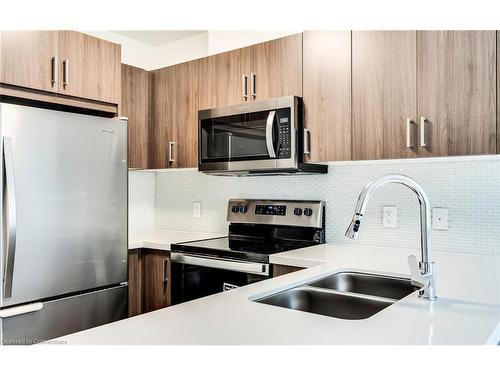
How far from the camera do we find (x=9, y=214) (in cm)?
189

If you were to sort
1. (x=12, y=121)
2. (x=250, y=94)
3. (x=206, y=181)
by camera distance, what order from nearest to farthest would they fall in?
(x=12, y=121), (x=250, y=94), (x=206, y=181)

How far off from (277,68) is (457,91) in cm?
97

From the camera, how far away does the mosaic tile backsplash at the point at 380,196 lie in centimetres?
201

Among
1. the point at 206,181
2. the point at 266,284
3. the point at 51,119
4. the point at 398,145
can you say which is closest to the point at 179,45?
the point at 206,181

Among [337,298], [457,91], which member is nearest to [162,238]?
[337,298]

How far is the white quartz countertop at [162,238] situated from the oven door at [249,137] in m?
0.52

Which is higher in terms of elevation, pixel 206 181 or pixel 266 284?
pixel 206 181

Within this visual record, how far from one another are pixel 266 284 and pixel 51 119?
1422 millimetres

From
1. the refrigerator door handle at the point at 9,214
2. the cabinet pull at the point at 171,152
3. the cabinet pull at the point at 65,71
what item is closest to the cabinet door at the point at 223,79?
the cabinet pull at the point at 171,152

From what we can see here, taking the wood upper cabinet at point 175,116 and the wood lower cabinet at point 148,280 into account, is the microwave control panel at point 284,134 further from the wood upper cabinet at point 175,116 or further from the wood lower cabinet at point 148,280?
the wood lower cabinet at point 148,280

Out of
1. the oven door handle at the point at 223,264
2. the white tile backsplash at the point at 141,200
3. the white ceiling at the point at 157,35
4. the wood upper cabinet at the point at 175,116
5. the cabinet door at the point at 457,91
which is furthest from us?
the white tile backsplash at the point at 141,200
